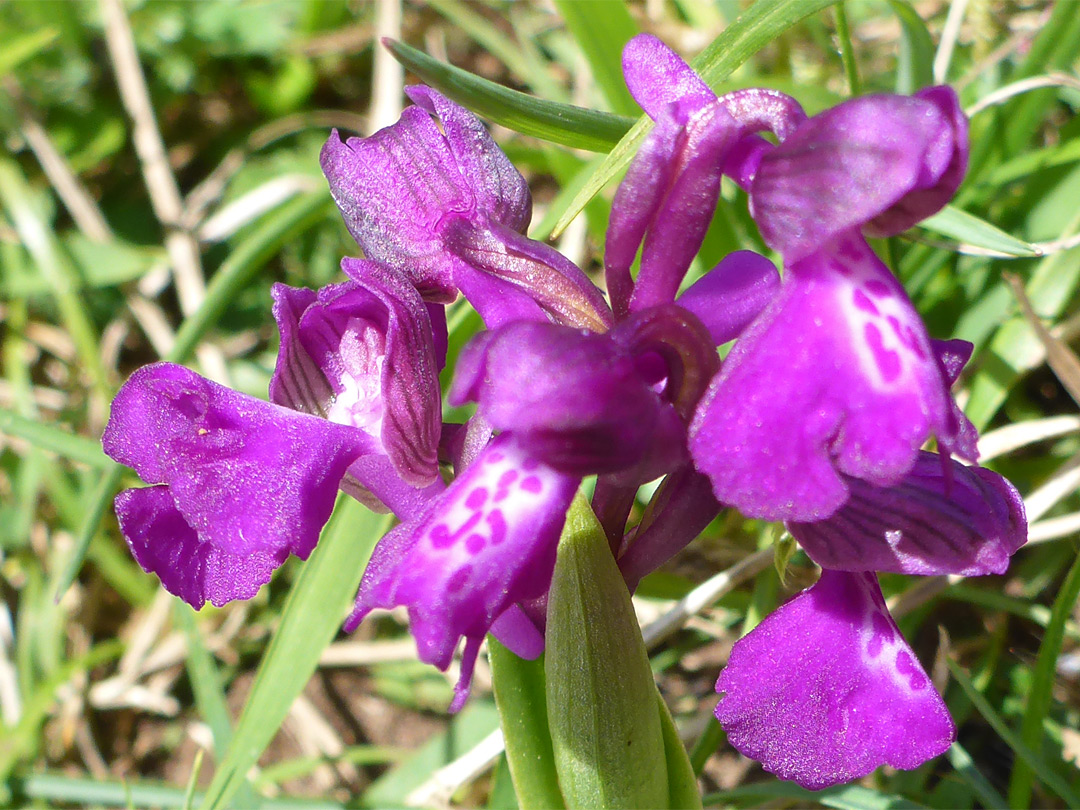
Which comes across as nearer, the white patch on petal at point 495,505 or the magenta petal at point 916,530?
the white patch on petal at point 495,505

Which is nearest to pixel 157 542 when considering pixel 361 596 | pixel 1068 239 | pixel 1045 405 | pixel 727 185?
pixel 361 596

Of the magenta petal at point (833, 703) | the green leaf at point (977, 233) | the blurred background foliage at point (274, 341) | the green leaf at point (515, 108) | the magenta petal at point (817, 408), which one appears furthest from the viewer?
the blurred background foliage at point (274, 341)

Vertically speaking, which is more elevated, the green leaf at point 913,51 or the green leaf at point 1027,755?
the green leaf at point 913,51

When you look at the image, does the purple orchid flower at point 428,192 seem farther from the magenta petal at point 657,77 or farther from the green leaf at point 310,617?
the green leaf at point 310,617

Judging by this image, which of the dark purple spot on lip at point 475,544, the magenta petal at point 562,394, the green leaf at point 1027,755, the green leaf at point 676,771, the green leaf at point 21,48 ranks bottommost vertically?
Result: the green leaf at point 1027,755

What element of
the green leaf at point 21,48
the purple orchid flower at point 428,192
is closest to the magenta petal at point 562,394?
the purple orchid flower at point 428,192

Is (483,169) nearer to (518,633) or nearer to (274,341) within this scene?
(518,633)

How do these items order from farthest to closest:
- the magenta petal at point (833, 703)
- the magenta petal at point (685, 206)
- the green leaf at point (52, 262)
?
the green leaf at point (52, 262), the magenta petal at point (833, 703), the magenta petal at point (685, 206)

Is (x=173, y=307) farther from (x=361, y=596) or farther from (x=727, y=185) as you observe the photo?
(x=361, y=596)
